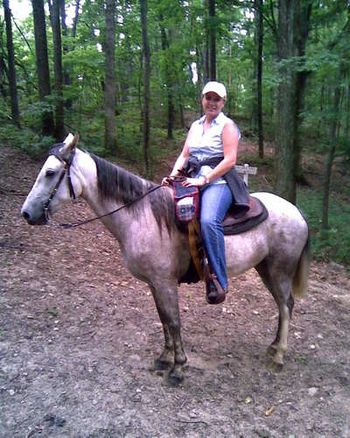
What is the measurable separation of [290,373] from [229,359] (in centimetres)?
63

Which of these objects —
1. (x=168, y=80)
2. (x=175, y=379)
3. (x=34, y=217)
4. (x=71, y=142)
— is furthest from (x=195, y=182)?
(x=168, y=80)

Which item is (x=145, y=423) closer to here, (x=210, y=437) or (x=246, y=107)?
(x=210, y=437)

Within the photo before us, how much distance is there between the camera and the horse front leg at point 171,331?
11.2 ft

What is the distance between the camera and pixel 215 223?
10.7 ft

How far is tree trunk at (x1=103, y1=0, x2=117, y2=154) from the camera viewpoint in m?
10.2

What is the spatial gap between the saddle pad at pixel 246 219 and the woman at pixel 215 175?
0.10 m

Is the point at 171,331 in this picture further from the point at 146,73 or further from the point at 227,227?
the point at 146,73

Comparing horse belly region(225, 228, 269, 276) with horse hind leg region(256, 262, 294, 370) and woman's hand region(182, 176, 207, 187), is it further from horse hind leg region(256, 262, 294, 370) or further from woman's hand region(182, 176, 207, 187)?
woman's hand region(182, 176, 207, 187)

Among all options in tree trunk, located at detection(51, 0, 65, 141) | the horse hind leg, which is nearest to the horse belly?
the horse hind leg

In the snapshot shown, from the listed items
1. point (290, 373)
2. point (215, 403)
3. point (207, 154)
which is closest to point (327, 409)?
point (290, 373)

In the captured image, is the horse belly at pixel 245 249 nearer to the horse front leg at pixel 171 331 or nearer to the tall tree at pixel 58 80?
the horse front leg at pixel 171 331

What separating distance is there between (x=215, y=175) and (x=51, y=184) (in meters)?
1.40

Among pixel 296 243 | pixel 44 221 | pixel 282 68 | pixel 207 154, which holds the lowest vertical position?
pixel 296 243

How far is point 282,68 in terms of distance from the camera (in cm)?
625
